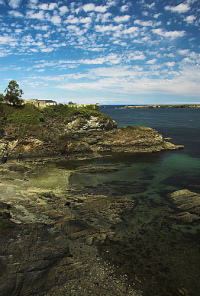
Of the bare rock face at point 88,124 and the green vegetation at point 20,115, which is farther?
the bare rock face at point 88,124

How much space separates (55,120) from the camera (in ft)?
188

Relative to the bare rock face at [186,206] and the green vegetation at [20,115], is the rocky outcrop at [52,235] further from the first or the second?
the green vegetation at [20,115]

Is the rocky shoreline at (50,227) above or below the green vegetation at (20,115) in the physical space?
below

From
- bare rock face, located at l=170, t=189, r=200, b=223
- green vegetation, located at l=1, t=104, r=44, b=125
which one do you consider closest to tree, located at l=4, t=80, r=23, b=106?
green vegetation, located at l=1, t=104, r=44, b=125

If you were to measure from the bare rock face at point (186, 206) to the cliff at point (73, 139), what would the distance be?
27854 millimetres

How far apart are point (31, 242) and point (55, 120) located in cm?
4483

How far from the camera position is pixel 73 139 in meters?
54.6

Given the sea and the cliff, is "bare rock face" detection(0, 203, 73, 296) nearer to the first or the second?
the sea

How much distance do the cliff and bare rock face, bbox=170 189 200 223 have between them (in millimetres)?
27854

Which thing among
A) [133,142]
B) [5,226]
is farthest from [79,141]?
[5,226]

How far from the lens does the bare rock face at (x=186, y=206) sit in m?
22.4

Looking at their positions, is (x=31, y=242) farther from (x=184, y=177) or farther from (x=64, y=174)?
(x=184, y=177)

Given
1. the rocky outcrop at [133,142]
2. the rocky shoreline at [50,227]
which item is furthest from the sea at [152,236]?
the rocky outcrop at [133,142]

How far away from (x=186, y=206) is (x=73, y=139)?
1475 inches
